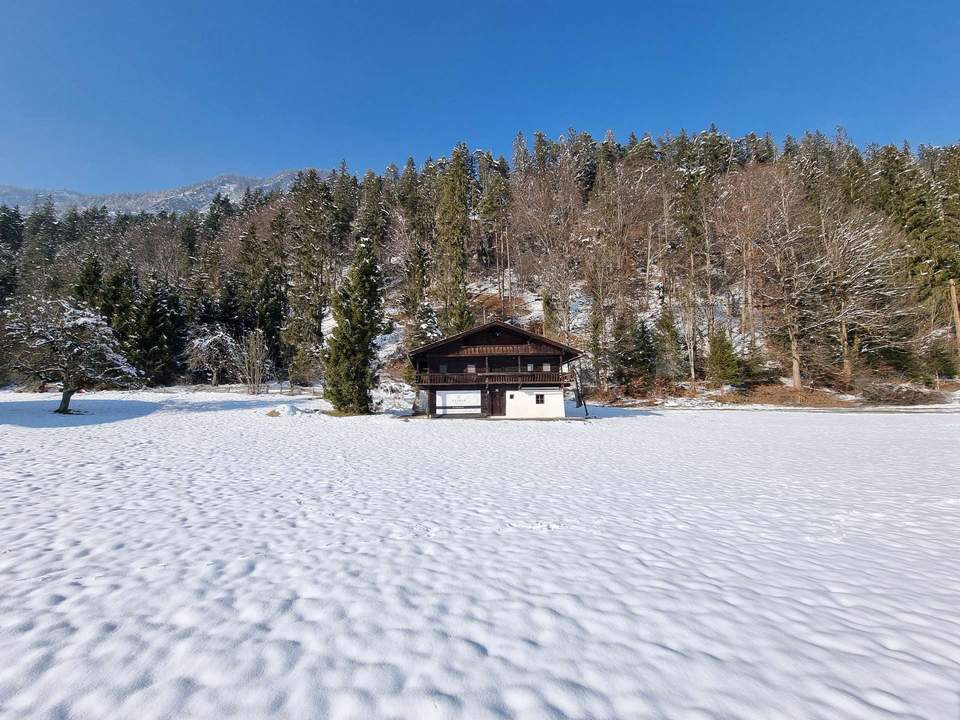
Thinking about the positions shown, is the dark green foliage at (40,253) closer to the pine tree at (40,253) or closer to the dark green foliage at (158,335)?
the pine tree at (40,253)

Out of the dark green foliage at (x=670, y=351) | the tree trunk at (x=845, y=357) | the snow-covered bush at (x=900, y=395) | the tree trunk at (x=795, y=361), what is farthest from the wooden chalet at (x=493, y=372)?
the snow-covered bush at (x=900, y=395)

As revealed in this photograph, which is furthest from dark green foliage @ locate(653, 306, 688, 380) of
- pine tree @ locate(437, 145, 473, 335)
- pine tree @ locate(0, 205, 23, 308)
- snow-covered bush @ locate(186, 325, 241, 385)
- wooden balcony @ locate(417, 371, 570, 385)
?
pine tree @ locate(0, 205, 23, 308)

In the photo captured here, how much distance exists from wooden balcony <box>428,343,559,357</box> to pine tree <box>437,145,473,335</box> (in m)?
9.49

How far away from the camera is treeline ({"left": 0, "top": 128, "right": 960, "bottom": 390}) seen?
3406 centimetres

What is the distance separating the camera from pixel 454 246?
47562 millimetres

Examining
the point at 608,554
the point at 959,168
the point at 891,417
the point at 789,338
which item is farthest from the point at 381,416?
the point at 959,168

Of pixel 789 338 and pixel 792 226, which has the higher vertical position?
pixel 792 226

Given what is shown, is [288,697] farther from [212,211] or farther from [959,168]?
[212,211]

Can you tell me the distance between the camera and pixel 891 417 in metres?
24.9

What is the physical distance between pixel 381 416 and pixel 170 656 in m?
25.7

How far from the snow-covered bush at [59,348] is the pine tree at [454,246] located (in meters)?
26.1

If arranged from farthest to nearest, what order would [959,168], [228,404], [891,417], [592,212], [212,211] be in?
[212,211] < [592,212] < [959,168] < [228,404] < [891,417]

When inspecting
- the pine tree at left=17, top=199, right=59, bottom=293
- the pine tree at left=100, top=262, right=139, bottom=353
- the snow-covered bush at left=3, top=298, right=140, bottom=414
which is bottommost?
the snow-covered bush at left=3, top=298, right=140, bottom=414

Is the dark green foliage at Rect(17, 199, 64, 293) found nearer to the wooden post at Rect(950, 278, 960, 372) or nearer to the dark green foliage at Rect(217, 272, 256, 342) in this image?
the dark green foliage at Rect(217, 272, 256, 342)
